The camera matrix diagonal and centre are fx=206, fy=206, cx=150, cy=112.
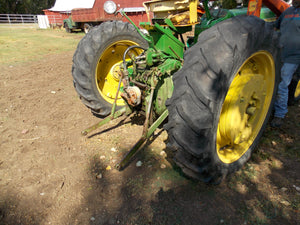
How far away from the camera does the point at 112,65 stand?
3514 millimetres

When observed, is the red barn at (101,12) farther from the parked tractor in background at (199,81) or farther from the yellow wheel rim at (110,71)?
the parked tractor in background at (199,81)

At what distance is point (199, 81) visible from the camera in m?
1.51

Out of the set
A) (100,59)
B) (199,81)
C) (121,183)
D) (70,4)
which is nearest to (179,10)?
(100,59)

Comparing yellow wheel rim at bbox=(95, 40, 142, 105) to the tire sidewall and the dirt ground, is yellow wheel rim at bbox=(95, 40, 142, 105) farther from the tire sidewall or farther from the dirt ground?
the tire sidewall

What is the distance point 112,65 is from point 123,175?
75.5 inches

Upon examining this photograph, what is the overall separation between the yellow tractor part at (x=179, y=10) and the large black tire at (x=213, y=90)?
1.25 metres

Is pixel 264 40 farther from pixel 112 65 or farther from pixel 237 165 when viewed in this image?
pixel 112 65

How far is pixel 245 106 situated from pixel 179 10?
179cm

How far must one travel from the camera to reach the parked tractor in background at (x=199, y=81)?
154 centimetres

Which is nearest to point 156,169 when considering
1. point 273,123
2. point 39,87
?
point 273,123

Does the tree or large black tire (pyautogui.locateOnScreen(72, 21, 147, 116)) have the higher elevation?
the tree

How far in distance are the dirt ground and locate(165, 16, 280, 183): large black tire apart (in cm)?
35

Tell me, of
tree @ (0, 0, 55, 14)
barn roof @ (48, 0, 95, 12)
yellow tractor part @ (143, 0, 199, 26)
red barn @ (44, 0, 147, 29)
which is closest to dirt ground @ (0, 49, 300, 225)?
yellow tractor part @ (143, 0, 199, 26)

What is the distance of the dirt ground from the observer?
6.38ft
